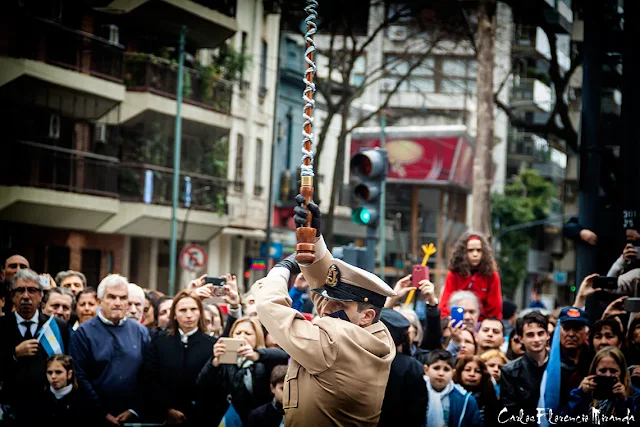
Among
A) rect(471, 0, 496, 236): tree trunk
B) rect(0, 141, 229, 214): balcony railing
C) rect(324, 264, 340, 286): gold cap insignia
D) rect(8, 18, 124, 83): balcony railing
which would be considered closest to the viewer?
rect(324, 264, 340, 286): gold cap insignia

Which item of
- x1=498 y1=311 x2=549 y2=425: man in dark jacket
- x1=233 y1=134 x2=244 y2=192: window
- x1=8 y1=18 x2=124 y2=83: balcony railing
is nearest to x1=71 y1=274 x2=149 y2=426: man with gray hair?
x1=498 y1=311 x2=549 y2=425: man in dark jacket

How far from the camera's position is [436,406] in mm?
8844

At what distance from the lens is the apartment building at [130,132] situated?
18828mm

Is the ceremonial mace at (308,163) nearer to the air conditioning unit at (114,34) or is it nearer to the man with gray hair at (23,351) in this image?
the man with gray hair at (23,351)

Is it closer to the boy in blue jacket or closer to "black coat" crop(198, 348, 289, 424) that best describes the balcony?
"black coat" crop(198, 348, 289, 424)

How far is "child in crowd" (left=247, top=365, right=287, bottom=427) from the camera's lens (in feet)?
28.9

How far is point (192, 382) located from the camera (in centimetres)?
959

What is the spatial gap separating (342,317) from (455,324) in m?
3.89

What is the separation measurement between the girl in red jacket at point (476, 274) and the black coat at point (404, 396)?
9.63 feet

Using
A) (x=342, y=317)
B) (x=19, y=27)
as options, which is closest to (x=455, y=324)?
(x=342, y=317)

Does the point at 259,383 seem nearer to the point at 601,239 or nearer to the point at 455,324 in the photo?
the point at 455,324

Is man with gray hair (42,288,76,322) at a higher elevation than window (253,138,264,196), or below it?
below

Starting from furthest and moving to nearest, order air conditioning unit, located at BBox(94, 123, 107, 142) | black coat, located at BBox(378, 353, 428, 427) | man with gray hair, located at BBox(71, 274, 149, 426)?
air conditioning unit, located at BBox(94, 123, 107, 142) < man with gray hair, located at BBox(71, 274, 149, 426) < black coat, located at BBox(378, 353, 428, 427)

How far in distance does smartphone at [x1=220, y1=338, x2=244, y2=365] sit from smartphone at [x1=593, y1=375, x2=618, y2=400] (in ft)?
8.31
